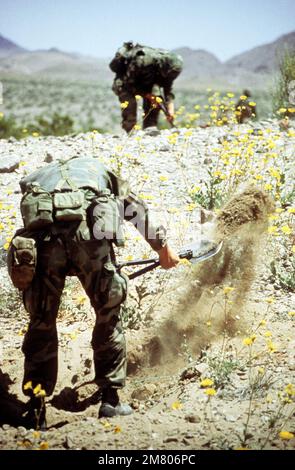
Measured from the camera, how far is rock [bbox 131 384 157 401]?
3314mm

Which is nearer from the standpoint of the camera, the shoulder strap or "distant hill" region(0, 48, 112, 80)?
the shoulder strap

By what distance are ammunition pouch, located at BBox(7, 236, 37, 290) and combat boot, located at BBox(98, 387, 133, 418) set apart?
2.90 feet

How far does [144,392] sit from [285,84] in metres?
7.10

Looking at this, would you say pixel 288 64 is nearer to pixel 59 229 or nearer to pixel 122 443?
pixel 59 229

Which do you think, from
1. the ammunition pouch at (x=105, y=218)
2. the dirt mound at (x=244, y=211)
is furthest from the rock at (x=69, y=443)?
the dirt mound at (x=244, y=211)

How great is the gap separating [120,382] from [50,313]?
63 cm

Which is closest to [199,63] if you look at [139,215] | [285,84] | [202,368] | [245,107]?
[285,84]

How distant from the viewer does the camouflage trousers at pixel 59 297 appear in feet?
9.21

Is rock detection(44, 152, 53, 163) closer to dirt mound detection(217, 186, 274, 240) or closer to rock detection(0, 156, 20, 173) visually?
rock detection(0, 156, 20, 173)

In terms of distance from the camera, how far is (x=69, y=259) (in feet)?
9.35

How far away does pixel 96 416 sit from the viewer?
3.11 metres

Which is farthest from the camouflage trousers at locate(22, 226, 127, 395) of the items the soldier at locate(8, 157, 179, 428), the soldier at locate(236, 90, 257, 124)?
the soldier at locate(236, 90, 257, 124)

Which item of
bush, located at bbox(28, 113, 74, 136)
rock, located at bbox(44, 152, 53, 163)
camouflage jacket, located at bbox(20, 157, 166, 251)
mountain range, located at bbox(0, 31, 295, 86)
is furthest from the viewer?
mountain range, located at bbox(0, 31, 295, 86)

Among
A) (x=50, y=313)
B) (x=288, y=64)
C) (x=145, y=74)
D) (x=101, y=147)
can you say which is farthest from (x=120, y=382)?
(x=288, y=64)
